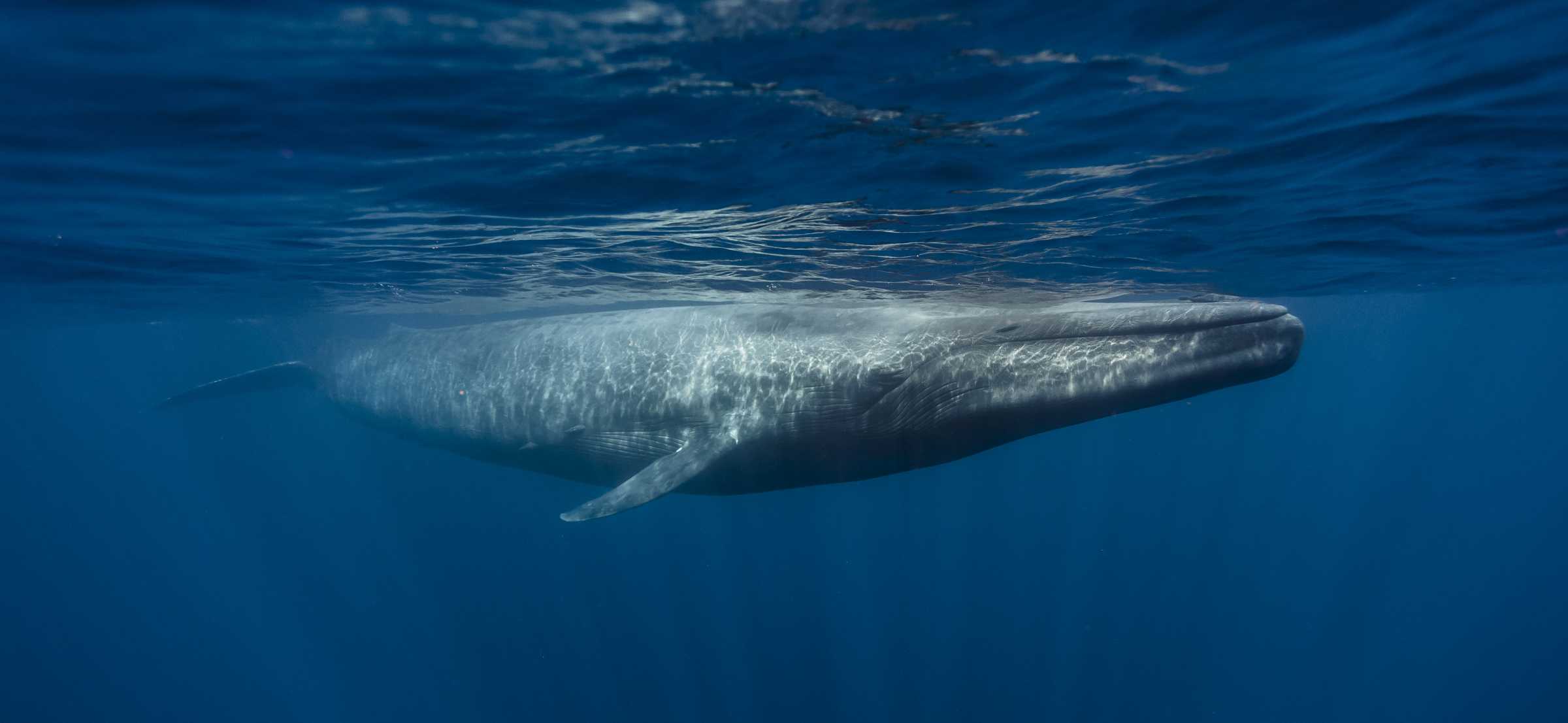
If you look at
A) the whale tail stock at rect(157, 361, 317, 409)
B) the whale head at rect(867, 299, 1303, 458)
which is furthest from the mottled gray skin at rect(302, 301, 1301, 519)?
the whale tail stock at rect(157, 361, 317, 409)

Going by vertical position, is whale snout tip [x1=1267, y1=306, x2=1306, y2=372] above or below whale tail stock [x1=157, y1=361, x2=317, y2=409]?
above

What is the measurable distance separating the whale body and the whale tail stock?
8705mm

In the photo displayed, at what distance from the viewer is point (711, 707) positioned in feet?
85.8

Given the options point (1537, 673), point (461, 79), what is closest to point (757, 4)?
point (461, 79)

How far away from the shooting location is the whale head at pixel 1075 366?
268 inches

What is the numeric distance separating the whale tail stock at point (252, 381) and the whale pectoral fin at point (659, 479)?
13.6 meters

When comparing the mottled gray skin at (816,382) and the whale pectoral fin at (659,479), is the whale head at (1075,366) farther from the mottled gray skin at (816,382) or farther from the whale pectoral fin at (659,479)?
the whale pectoral fin at (659,479)

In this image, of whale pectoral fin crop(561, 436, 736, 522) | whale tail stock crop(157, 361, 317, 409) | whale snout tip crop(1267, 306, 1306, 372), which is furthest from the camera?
whale tail stock crop(157, 361, 317, 409)

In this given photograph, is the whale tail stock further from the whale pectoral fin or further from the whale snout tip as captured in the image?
the whale snout tip

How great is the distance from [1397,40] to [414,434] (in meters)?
15.3

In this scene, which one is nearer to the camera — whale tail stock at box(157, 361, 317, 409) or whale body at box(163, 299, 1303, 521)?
whale body at box(163, 299, 1303, 521)

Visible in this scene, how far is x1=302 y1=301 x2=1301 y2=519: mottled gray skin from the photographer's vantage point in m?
7.07

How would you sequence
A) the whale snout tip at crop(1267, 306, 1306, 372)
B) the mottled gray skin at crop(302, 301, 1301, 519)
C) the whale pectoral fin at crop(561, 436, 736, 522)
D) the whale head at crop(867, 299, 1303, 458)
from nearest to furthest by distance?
the whale snout tip at crop(1267, 306, 1306, 372)
the whale head at crop(867, 299, 1303, 458)
the mottled gray skin at crop(302, 301, 1301, 519)
the whale pectoral fin at crop(561, 436, 736, 522)

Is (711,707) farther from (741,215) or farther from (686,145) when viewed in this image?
(686,145)
